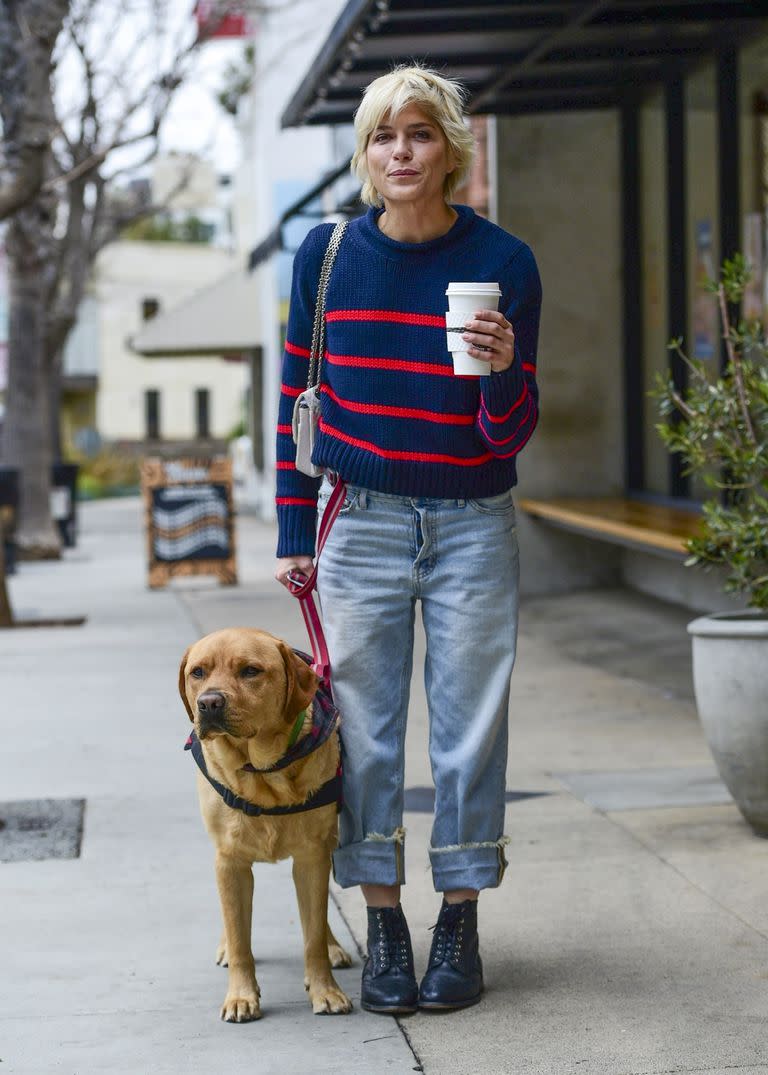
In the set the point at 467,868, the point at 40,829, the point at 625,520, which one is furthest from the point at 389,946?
the point at 625,520

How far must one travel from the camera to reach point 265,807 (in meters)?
3.79

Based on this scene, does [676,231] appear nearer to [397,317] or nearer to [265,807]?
[397,317]

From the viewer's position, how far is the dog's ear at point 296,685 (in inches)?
149

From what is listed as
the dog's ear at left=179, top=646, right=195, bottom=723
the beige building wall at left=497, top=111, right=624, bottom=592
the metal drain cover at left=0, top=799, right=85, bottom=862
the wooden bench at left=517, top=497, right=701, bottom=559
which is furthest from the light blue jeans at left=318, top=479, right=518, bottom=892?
the beige building wall at left=497, top=111, right=624, bottom=592

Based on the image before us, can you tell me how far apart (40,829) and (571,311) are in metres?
7.59

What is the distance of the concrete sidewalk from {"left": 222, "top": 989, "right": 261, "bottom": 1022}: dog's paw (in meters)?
0.03

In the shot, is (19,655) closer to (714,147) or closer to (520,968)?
(714,147)

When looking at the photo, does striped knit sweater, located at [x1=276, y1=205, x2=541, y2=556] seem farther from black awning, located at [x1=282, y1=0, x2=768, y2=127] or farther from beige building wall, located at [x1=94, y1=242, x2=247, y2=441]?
beige building wall, located at [x1=94, y1=242, x2=247, y2=441]

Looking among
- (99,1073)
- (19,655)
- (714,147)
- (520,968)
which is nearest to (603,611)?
(714,147)

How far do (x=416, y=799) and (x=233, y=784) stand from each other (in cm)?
255

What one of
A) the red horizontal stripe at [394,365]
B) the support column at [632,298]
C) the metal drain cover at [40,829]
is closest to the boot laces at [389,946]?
the red horizontal stripe at [394,365]

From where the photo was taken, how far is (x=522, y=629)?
11.1 meters

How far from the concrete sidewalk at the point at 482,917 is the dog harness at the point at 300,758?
20.3 inches

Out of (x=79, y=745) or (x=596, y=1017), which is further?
(x=79, y=745)
